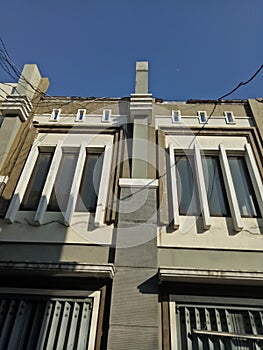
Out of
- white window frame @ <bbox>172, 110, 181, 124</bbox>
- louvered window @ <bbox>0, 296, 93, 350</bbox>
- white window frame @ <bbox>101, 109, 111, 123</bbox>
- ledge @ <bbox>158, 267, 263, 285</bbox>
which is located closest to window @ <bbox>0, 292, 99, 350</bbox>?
louvered window @ <bbox>0, 296, 93, 350</bbox>

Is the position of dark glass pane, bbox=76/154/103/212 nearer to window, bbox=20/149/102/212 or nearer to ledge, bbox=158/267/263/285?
window, bbox=20/149/102/212

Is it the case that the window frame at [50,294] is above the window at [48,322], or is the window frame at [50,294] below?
above

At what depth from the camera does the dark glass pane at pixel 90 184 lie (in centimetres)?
562

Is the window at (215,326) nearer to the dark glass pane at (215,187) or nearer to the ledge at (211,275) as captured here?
the ledge at (211,275)

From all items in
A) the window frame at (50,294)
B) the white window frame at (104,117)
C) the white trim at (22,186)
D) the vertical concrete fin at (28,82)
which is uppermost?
the vertical concrete fin at (28,82)

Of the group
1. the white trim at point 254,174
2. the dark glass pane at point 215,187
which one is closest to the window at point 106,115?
the dark glass pane at point 215,187

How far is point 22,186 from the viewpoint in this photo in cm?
574

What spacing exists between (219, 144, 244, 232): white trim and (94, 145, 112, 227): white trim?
8.69 ft

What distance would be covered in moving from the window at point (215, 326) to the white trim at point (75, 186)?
2541mm

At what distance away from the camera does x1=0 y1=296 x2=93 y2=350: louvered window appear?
3971mm

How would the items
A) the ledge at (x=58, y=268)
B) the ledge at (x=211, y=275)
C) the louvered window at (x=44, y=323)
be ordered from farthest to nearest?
1. the ledge at (x=58, y=268)
2. the ledge at (x=211, y=275)
3. the louvered window at (x=44, y=323)

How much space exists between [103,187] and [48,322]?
107 inches

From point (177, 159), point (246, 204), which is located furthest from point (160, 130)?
point (246, 204)

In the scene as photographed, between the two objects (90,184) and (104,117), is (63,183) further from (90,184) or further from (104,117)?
(104,117)
